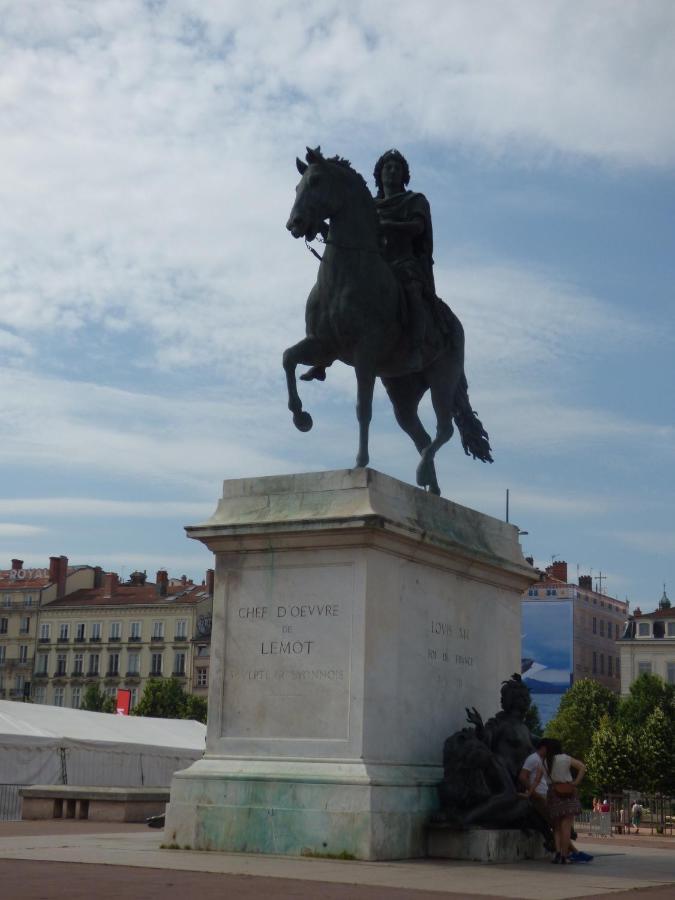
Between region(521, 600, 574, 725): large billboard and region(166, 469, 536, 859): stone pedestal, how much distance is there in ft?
360

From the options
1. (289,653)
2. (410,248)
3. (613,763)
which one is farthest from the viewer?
(613,763)

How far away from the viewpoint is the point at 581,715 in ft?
310

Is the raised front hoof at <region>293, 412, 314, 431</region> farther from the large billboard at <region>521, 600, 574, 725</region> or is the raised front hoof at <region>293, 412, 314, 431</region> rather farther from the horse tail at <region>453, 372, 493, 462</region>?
the large billboard at <region>521, 600, 574, 725</region>

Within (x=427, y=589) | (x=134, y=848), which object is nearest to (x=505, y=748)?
(x=427, y=589)

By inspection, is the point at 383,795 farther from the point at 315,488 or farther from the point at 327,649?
the point at 315,488

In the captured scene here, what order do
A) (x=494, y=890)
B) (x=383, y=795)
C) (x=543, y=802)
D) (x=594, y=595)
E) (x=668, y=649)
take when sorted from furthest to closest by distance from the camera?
(x=594, y=595), (x=668, y=649), (x=543, y=802), (x=383, y=795), (x=494, y=890)

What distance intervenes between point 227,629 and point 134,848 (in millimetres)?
2411

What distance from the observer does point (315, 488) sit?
1417cm

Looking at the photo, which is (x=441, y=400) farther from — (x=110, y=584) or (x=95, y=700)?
(x=110, y=584)

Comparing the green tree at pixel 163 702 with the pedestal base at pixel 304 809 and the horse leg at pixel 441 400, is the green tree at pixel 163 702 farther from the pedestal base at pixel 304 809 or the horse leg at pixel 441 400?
the pedestal base at pixel 304 809

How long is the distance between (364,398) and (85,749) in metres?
17.7

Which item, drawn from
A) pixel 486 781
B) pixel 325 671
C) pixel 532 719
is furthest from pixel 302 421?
pixel 532 719

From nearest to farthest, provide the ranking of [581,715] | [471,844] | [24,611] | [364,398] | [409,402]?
[471,844]
[364,398]
[409,402]
[581,715]
[24,611]

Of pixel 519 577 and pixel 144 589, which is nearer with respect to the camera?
pixel 519 577
